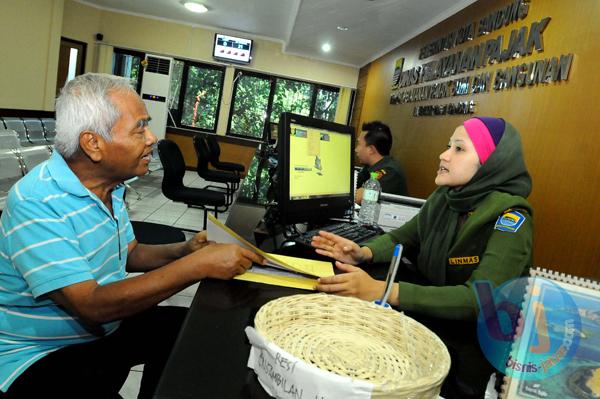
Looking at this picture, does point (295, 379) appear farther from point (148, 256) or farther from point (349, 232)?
point (349, 232)

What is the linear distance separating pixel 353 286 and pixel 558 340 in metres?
0.50

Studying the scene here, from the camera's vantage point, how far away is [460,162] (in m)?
1.45

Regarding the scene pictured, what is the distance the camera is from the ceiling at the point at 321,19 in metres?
5.03

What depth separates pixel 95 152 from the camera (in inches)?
44.5

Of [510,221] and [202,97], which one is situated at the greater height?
[202,97]

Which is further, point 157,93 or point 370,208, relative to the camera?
point 157,93

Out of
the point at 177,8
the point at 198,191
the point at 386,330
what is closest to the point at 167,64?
the point at 177,8

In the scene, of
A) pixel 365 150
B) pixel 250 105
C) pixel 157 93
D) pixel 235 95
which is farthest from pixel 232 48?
pixel 365 150

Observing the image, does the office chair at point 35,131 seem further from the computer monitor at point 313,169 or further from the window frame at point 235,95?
the computer monitor at point 313,169

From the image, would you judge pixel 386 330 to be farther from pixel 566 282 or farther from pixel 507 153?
pixel 507 153

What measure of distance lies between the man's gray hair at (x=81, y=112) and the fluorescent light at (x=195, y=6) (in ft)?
21.8

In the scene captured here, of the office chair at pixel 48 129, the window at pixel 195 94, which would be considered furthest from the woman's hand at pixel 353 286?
the window at pixel 195 94

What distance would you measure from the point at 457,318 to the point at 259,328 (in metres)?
0.61

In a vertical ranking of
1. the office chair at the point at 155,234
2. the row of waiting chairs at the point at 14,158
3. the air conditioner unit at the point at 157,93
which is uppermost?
the air conditioner unit at the point at 157,93
